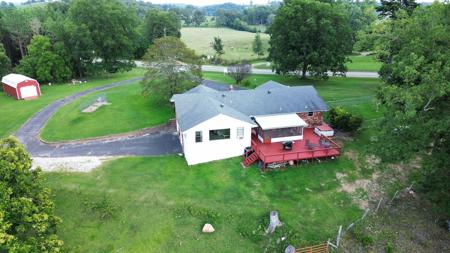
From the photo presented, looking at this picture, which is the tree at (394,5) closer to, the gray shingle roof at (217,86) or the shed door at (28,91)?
the gray shingle roof at (217,86)

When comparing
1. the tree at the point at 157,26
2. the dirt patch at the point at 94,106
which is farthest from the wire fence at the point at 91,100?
the tree at the point at 157,26

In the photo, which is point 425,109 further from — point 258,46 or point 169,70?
point 258,46

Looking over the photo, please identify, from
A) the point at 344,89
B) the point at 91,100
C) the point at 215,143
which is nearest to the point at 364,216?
the point at 215,143

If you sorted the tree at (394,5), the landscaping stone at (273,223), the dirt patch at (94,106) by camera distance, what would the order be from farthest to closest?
the tree at (394,5) → the dirt patch at (94,106) → the landscaping stone at (273,223)

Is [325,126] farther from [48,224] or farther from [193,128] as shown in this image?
[48,224]

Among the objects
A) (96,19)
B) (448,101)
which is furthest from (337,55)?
(96,19)

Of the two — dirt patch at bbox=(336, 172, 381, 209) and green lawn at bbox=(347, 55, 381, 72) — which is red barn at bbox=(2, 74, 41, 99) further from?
green lawn at bbox=(347, 55, 381, 72)
